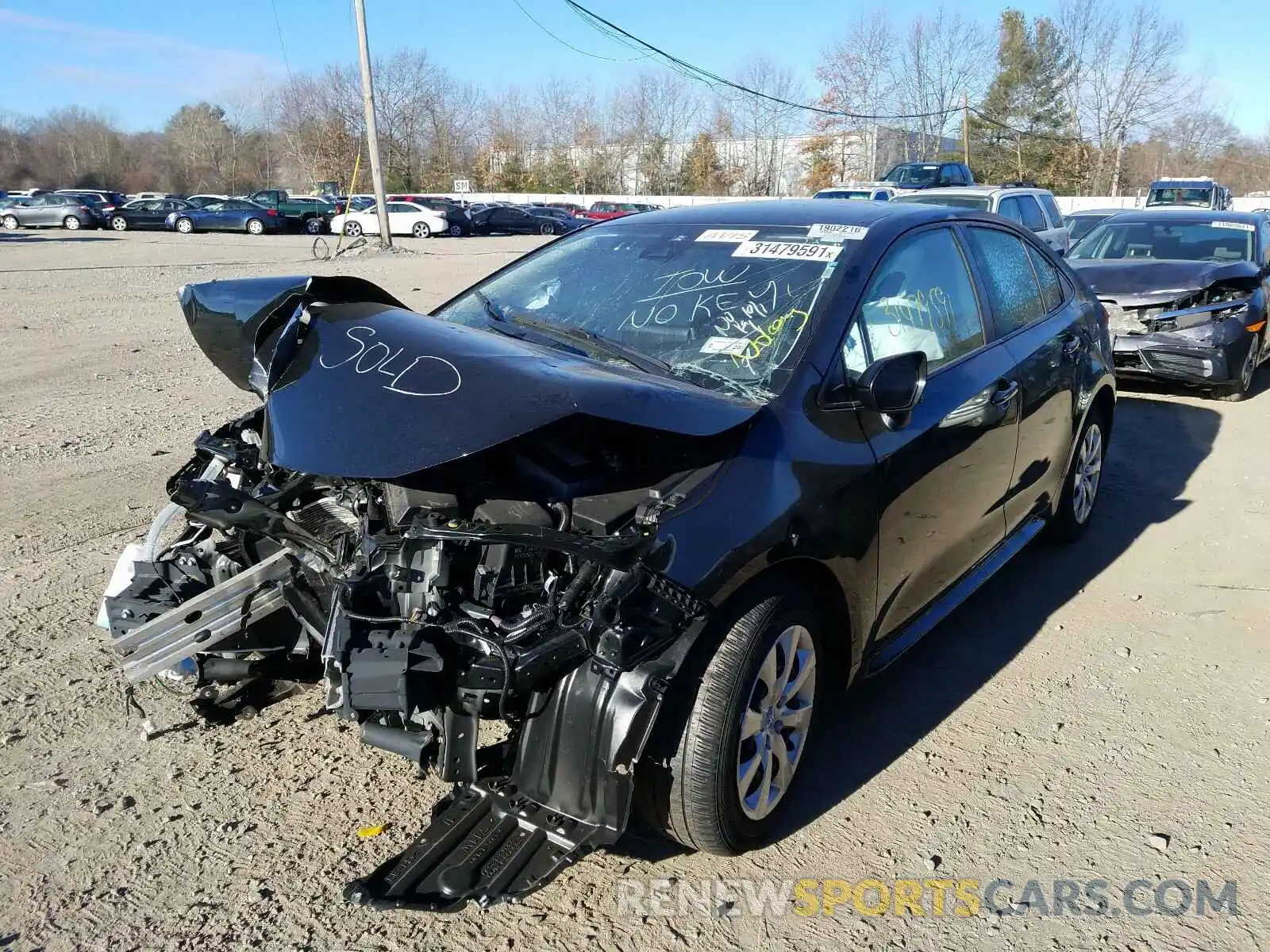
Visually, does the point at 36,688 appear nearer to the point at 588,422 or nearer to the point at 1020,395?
the point at 588,422

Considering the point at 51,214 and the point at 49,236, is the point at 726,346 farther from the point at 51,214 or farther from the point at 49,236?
the point at 51,214

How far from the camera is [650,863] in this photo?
275cm

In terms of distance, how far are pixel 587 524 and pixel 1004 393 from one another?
6.90 ft

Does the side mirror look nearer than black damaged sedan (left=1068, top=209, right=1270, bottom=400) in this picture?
Yes

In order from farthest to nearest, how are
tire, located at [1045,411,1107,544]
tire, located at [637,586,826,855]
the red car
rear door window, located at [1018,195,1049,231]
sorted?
the red car
rear door window, located at [1018,195,1049,231]
tire, located at [1045,411,1107,544]
tire, located at [637,586,826,855]

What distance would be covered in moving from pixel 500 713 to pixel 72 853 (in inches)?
56.0

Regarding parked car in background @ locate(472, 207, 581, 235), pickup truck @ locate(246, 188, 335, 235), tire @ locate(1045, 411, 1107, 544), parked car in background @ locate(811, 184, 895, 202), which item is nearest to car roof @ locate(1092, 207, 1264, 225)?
tire @ locate(1045, 411, 1107, 544)

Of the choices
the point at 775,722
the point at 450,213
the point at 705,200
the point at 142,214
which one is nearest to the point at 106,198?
the point at 142,214

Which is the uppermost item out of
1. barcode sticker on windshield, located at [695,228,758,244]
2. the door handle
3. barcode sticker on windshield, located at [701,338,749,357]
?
barcode sticker on windshield, located at [695,228,758,244]

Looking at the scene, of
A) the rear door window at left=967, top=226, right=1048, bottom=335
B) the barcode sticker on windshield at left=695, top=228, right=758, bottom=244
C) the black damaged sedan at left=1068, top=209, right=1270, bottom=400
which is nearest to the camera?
the barcode sticker on windshield at left=695, top=228, right=758, bottom=244

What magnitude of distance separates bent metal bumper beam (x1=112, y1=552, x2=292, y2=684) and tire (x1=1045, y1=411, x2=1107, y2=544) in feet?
12.3

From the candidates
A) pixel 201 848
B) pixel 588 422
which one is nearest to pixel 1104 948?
pixel 588 422

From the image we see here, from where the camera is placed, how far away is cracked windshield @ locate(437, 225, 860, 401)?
3.10 m

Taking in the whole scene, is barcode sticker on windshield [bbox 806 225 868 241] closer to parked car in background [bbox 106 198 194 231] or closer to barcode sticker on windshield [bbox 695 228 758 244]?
barcode sticker on windshield [bbox 695 228 758 244]
